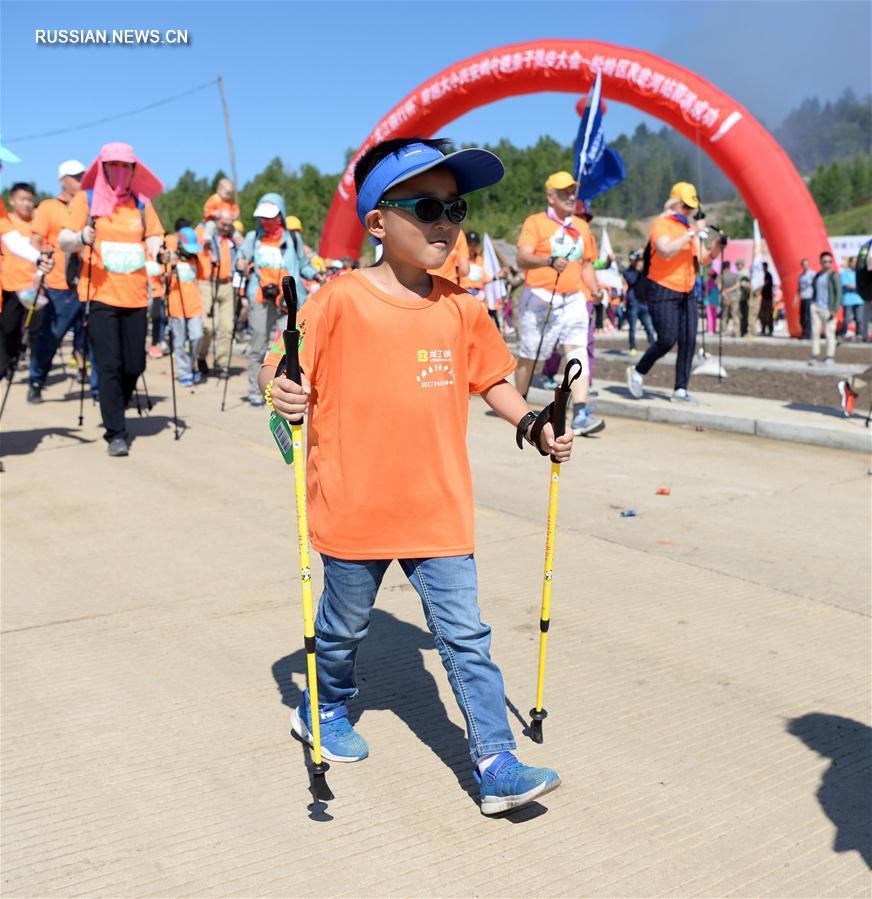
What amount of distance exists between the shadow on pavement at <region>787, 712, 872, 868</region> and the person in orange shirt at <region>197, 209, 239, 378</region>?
10.7m

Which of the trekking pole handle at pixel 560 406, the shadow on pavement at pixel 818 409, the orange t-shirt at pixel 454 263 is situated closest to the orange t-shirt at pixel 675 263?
the shadow on pavement at pixel 818 409

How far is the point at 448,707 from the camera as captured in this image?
3.94 m

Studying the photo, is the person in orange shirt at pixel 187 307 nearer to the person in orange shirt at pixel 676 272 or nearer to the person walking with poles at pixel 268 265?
the person walking with poles at pixel 268 265

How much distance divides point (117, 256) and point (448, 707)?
5631 millimetres

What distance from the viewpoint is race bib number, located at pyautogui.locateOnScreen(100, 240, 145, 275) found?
27.5 ft

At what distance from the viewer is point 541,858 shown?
9.64ft

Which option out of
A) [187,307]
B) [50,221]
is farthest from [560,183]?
[187,307]

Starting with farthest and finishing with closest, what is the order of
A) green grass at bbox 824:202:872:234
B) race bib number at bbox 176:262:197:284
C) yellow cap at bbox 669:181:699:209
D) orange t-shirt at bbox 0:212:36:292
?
green grass at bbox 824:202:872:234
race bib number at bbox 176:262:197:284
yellow cap at bbox 669:181:699:209
orange t-shirt at bbox 0:212:36:292

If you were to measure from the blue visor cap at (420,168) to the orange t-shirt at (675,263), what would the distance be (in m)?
7.20

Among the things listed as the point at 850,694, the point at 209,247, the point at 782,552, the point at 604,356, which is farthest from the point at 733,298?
the point at 850,694

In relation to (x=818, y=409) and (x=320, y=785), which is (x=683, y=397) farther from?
(x=320, y=785)

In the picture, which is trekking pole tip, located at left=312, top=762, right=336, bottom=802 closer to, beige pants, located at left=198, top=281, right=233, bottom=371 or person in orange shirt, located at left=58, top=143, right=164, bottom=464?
person in orange shirt, located at left=58, top=143, right=164, bottom=464

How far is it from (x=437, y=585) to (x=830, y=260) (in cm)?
1732

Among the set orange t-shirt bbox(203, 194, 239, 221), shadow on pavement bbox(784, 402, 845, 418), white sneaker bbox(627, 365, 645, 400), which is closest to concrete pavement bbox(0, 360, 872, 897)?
shadow on pavement bbox(784, 402, 845, 418)
